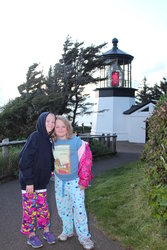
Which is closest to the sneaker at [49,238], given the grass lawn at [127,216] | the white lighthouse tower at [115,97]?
the grass lawn at [127,216]

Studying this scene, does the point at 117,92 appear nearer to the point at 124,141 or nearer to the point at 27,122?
the point at 124,141

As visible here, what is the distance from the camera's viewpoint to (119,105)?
26031 mm

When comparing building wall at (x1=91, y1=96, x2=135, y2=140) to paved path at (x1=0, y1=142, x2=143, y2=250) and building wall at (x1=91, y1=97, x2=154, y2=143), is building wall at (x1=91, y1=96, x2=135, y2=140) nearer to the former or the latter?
building wall at (x1=91, y1=97, x2=154, y2=143)

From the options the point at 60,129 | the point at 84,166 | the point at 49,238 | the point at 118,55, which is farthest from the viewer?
the point at 118,55

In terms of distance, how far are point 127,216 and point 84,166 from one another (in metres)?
1.55

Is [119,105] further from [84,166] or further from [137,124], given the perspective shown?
[84,166]

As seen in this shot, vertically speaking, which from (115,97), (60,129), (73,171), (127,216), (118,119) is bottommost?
(127,216)

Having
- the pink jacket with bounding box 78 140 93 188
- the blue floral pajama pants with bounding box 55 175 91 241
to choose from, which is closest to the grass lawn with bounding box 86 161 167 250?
the blue floral pajama pants with bounding box 55 175 91 241

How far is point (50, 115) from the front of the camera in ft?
12.3

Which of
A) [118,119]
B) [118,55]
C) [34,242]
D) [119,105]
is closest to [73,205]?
[34,242]

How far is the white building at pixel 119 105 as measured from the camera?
2492cm

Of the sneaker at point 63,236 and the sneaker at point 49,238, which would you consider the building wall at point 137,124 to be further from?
the sneaker at point 49,238

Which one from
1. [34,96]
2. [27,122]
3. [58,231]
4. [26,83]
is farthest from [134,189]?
[26,83]

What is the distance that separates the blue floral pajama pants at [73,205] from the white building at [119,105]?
69.3 feet
